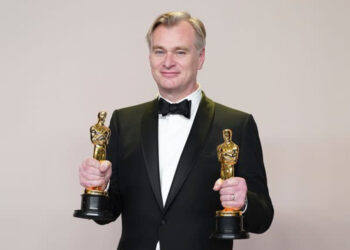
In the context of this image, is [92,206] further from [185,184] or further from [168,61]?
[168,61]

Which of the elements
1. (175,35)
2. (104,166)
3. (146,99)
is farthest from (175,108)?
(146,99)

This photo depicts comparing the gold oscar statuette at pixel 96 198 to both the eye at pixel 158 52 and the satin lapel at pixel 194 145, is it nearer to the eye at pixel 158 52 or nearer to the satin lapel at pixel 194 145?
the satin lapel at pixel 194 145

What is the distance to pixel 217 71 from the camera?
586 cm

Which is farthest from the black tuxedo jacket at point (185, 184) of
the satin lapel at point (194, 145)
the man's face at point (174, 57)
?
the man's face at point (174, 57)

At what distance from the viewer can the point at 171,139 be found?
3969mm

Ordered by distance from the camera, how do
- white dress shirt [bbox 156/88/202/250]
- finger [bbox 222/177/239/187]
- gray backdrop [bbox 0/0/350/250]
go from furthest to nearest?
gray backdrop [bbox 0/0/350/250], white dress shirt [bbox 156/88/202/250], finger [bbox 222/177/239/187]

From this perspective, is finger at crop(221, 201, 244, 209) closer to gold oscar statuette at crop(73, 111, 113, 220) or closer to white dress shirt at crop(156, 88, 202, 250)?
white dress shirt at crop(156, 88, 202, 250)

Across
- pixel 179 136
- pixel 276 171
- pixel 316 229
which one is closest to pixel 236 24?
pixel 276 171

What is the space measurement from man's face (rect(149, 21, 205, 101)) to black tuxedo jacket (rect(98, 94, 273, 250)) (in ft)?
0.59

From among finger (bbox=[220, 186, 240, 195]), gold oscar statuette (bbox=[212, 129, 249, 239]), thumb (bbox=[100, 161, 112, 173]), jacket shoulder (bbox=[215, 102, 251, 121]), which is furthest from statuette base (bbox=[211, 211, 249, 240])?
jacket shoulder (bbox=[215, 102, 251, 121])

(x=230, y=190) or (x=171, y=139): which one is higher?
(x=171, y=139)

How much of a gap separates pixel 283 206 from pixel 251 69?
112 cm

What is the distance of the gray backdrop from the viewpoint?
582 cm

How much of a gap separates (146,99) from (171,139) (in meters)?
1.91
